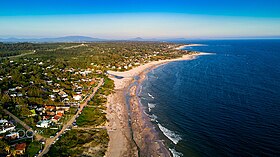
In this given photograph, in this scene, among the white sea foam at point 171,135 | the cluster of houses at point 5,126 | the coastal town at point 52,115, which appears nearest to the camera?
the coastal town at point 52,115

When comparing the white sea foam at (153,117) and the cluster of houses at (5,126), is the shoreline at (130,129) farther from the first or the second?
the cluster of houses at (5,126)

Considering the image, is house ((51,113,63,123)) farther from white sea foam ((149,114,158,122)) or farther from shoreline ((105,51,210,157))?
white sea foam ((149,114,158,122))

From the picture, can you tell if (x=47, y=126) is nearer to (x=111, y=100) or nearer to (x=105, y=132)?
(x=105, y=132)

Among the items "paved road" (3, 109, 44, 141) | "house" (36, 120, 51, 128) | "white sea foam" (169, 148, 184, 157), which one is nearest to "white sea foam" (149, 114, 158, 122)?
"white sea foam" (169, 148, 184, 157)

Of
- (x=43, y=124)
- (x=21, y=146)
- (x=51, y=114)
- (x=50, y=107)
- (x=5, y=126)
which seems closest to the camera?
(x=21, y=146)

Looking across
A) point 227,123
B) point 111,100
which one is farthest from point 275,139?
point 111,100

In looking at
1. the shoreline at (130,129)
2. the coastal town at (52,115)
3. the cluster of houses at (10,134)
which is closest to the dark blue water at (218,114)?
the shoreline at (130,129)

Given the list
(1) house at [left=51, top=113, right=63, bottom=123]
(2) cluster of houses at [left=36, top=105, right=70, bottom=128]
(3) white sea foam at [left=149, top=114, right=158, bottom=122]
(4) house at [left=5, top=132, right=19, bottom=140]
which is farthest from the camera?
(3) white sea foam at [left=149, top=114, right=158, bottom=122]

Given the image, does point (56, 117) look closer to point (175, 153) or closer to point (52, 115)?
point (52, 115)

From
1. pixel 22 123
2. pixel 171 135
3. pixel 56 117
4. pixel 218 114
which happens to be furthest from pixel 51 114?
pixel 218 114

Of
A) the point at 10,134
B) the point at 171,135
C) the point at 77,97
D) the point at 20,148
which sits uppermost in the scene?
the point at 77,97

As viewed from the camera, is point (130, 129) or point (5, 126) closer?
point (5, 126)
